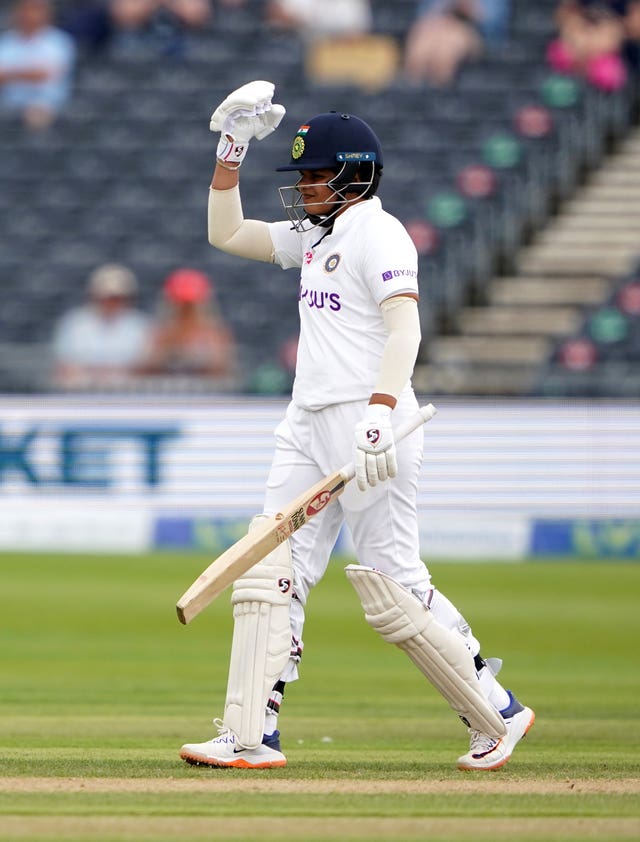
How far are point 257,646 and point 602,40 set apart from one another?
45.0 ft

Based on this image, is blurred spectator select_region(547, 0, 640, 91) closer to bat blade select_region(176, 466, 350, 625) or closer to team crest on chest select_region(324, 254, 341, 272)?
team crest on chest select_region(324, 254, 341, 272)

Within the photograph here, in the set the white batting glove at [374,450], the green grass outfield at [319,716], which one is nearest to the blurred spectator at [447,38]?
the green grass outfield at [319,716]

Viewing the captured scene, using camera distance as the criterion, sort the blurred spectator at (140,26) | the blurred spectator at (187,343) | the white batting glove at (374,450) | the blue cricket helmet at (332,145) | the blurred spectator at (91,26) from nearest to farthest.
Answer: the white batting glove at (374,450), the blue cricket helmet at (332,145), the blurred spectator at (187,343), the blurred spectator at (140,26), the blurred spectator at (91,26)

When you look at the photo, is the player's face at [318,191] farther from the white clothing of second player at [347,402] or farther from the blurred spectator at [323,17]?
the blurred spectator at [323,17]

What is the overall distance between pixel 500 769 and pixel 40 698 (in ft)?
8.41

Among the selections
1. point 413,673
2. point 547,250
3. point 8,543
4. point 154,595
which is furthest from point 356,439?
point 547,250

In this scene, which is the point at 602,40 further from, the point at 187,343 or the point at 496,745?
the point at 496,745

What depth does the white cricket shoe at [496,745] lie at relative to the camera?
5684 mm

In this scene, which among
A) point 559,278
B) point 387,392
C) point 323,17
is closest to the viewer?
point 387,392

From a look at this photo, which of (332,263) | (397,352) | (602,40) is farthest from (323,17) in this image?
(397,352)

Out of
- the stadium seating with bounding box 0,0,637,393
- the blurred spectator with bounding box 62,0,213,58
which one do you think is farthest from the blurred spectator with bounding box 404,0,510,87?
the blurred spectator with bounding box 62,0,213,58

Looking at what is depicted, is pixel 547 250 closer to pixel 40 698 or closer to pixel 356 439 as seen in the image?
pixel 40 698

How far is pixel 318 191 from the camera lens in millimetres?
5836

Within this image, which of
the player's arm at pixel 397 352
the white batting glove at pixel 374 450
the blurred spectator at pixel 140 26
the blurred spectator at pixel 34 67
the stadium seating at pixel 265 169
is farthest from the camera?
the blurred spectator at pixel 140 26
